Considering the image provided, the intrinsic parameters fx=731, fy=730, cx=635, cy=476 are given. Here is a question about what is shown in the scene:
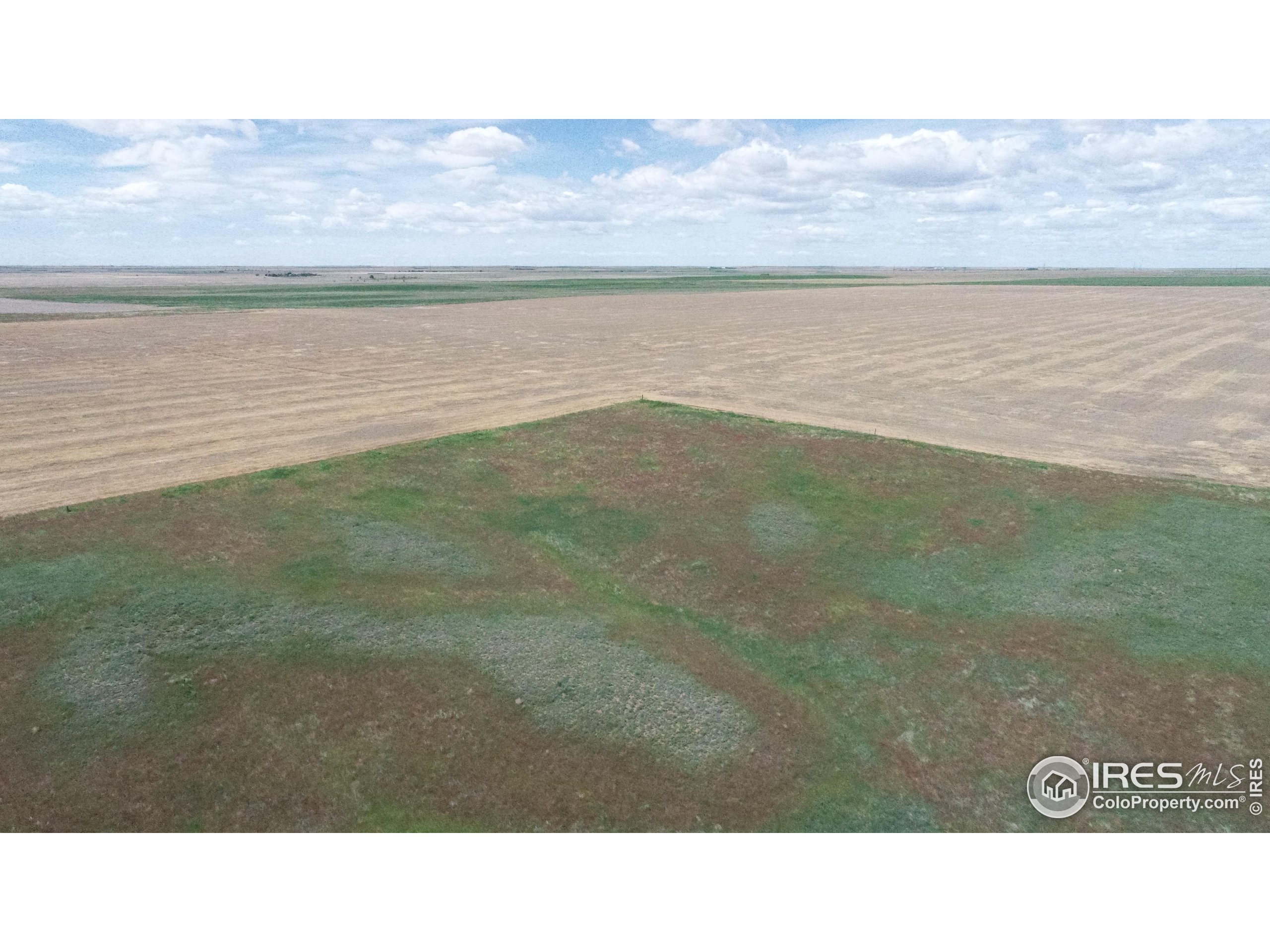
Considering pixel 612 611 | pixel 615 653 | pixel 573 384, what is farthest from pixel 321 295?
pixel 615 653

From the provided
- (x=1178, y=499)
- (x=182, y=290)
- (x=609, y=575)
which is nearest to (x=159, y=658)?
(x=609, y=575)

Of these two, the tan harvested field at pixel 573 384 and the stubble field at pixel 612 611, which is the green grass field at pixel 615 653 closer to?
the stubble field at pixel 612 611

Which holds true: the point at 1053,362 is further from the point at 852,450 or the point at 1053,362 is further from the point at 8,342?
the point at 8,342

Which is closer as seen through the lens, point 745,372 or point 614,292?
point 745,372

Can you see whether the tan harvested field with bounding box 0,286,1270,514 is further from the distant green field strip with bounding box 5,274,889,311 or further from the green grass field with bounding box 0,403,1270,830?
the distant green field strip with bounding box 5,274,889,311

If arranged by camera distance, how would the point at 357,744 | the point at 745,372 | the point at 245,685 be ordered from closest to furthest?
the point at 357,744 → the point at 245,685 → the point at 745,372

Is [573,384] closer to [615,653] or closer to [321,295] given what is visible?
[615,653]

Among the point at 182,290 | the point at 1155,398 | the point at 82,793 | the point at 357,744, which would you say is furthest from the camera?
the point at 182,290
